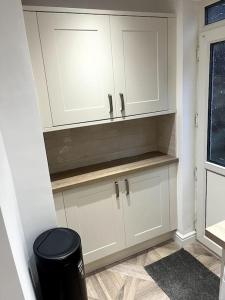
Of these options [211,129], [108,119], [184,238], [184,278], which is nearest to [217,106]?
[211,129]

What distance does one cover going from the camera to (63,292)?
1281 mm

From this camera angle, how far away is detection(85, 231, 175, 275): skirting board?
2.09 meters

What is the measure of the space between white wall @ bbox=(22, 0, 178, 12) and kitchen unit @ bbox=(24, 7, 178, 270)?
23cm

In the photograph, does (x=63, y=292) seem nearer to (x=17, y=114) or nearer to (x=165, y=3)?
(x=17, y=114)

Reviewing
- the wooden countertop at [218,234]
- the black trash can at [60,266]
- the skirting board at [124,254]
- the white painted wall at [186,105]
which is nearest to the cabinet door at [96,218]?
the skirting board at [124,254]

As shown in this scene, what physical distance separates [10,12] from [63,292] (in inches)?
61.1

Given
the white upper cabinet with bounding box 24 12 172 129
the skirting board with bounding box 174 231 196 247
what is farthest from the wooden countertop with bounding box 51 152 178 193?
the skirting board with bounding box 174 231 196 247

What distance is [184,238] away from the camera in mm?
2311

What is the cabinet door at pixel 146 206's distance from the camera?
204 centimetres

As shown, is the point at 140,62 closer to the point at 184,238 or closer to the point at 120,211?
the point at 120,211

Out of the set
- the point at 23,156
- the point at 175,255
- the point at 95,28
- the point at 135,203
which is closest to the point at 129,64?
the point at 95,28

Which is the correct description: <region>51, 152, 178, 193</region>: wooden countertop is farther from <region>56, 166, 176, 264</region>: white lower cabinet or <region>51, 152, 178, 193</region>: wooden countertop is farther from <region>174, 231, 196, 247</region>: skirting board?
<region>174, 231, 196, 247</region>: skirting board

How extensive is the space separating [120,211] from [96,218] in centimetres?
23

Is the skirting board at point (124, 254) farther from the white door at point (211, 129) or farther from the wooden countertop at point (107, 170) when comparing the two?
the wooden countertop at point (107, 170)
